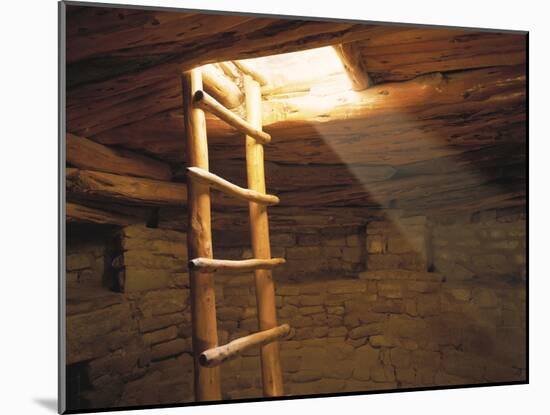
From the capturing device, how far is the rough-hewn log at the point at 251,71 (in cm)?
300

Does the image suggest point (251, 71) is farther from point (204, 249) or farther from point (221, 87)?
point (204, 249)

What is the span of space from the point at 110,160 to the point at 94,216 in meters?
0.27

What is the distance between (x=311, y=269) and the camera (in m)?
3.80

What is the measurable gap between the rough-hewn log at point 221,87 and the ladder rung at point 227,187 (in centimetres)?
43

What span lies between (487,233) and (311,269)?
98 centimetres

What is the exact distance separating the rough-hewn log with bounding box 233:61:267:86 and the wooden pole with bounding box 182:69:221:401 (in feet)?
→ 1.05

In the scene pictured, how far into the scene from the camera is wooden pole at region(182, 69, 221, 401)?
2605 millimetres

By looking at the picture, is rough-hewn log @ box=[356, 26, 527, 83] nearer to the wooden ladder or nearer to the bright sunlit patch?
the bright sunlit patch

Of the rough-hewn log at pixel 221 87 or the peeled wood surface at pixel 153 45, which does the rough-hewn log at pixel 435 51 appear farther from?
the rough-hewn log at pixel 221 87

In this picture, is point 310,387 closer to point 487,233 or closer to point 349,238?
point 349,238

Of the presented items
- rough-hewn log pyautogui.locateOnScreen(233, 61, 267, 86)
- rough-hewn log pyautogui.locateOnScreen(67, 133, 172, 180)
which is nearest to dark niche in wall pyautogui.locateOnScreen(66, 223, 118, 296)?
rough-hewn log pyautogui.locateOnScreen(67, 133, 172, 180)

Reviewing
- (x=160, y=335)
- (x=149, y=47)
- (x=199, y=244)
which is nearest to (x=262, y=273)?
(x=199, y=244)

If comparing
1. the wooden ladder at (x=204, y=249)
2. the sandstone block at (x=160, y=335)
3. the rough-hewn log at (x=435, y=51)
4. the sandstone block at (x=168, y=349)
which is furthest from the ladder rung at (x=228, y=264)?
the rough-hewn log at (x=435, y=51)

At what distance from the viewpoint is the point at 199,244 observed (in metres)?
2.63
